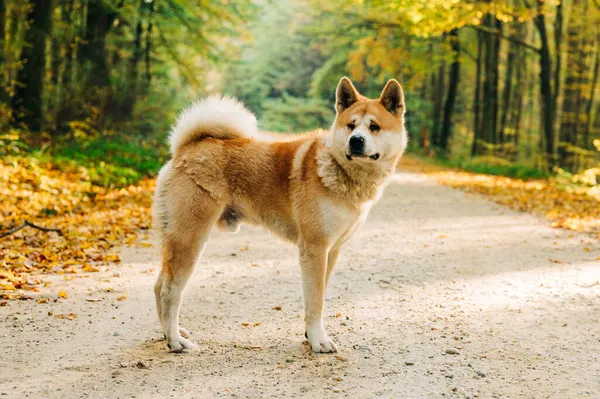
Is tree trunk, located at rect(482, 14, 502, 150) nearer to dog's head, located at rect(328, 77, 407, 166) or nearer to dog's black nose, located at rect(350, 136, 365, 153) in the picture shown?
dog's head, located at rect(328, 77, 407, 166)

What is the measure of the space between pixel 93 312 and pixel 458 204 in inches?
326

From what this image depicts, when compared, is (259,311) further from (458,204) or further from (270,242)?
(458,204)

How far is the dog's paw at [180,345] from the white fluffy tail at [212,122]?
1.46 m

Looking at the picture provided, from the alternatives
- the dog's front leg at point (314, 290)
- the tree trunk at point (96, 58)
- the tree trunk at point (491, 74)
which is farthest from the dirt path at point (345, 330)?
the tree trunk at point (491, 74)

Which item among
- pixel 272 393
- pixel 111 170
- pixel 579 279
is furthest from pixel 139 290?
pixel 111 170

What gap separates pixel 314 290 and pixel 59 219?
545 centimetres

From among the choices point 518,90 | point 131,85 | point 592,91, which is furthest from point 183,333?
point 518,90

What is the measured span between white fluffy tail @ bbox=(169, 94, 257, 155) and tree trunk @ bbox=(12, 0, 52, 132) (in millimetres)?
8976

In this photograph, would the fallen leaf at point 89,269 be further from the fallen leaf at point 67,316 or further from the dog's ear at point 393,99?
the dog's ear at point 393,99

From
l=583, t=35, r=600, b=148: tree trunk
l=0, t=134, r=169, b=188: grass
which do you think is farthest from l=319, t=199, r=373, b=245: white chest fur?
l=583, t=35, r=600, b=148: tree trunk

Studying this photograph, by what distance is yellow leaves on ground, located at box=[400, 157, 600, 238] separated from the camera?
944 cm

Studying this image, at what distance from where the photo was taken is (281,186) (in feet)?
13.8

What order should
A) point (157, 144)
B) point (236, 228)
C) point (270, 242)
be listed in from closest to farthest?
point (236, 228) → point (270, 242) → point (157, 144)

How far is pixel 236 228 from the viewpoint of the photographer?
4320 mm
